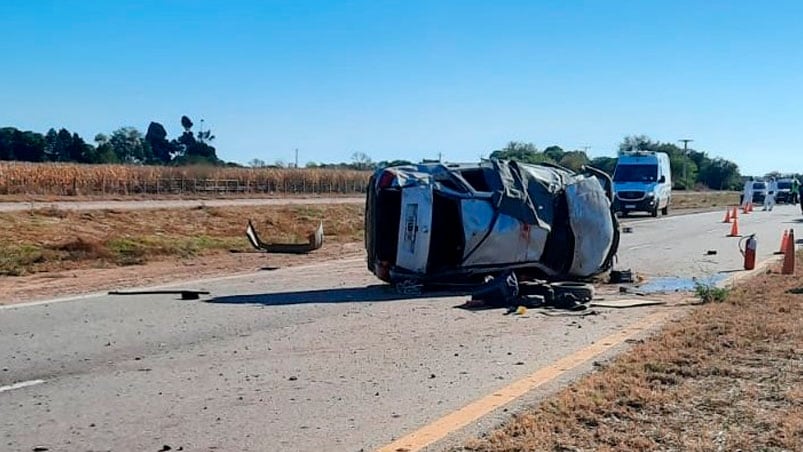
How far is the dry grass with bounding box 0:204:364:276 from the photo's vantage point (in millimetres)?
17984

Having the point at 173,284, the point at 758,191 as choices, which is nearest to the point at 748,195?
the point at 758,191

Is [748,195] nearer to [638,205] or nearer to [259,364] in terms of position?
[638,205]

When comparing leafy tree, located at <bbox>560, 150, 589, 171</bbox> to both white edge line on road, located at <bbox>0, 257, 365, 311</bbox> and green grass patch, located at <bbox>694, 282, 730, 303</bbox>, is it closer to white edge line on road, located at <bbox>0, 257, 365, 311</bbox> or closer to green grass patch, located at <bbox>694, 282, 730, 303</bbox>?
green grass patch, located at <bbox>694, 282, 730, 303</bbox>

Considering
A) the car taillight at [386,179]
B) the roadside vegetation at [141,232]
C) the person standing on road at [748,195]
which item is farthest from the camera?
the person standing on road at [748,195]

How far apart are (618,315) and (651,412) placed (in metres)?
5.18

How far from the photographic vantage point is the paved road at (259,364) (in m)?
5.90

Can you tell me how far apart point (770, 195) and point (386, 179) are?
47391mm

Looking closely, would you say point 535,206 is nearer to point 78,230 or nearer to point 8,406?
point 8,406

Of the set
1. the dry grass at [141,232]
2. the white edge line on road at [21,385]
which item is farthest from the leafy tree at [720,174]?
the white edge line on road at [21,385]

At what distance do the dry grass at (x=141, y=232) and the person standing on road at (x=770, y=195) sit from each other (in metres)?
26.7

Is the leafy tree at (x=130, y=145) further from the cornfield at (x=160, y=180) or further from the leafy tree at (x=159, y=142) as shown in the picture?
the cornfield at (x=160, y=180)

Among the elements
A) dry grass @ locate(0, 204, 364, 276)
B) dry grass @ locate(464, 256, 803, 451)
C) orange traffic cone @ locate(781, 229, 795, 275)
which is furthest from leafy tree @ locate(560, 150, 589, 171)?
dry grass @ locate(464, 256, 803, 451)

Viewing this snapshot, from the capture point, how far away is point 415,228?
512 inches

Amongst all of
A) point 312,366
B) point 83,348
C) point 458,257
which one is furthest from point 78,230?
point 312,366
